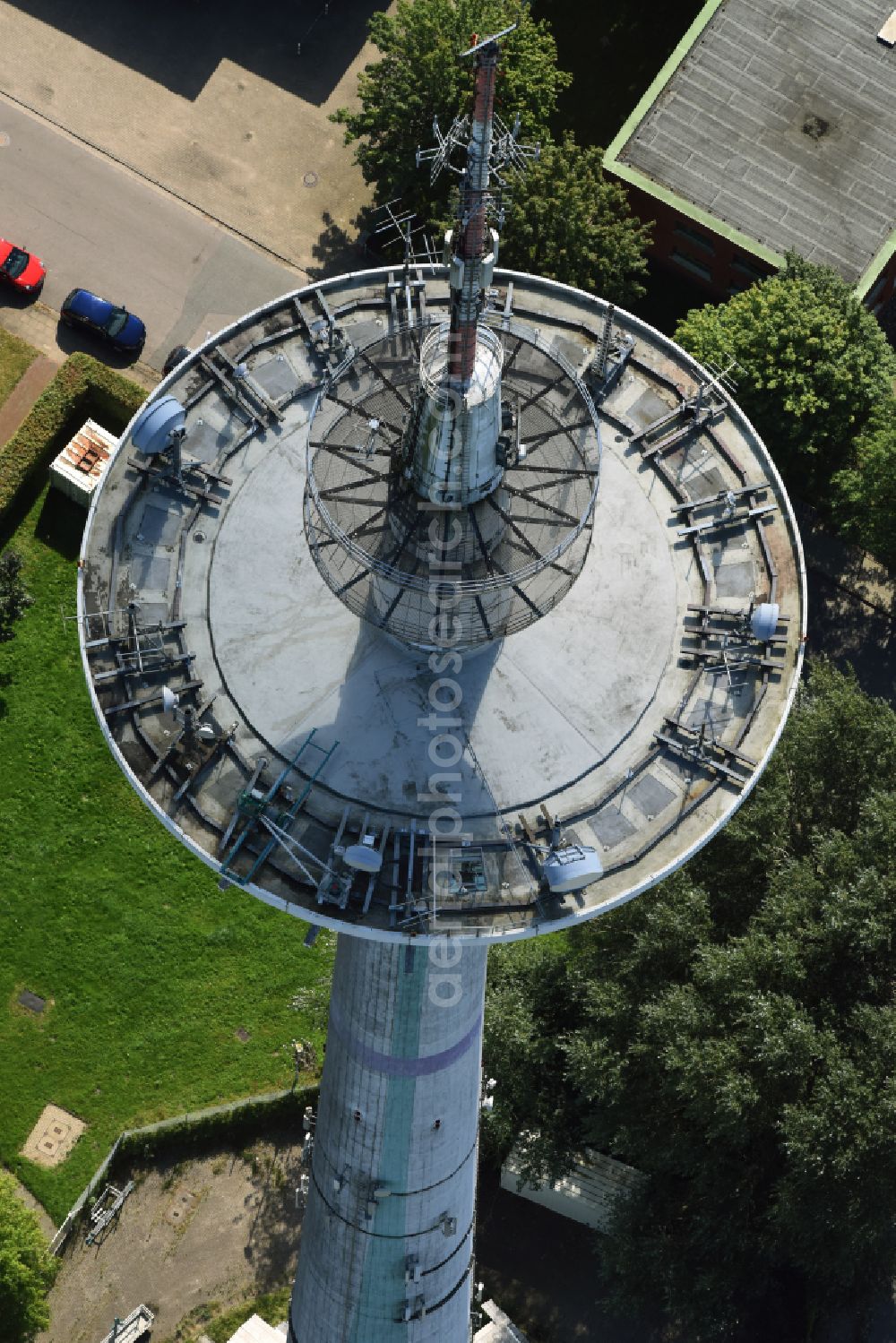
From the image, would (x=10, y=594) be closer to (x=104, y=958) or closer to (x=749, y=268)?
(x=104, y=958)

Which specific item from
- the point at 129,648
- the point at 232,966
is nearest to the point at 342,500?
the point at 129,648

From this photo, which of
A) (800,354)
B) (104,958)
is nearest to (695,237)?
(800,354)

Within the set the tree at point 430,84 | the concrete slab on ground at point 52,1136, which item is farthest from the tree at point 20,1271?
the tree at point 430,84

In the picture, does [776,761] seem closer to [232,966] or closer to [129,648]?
[232,966]

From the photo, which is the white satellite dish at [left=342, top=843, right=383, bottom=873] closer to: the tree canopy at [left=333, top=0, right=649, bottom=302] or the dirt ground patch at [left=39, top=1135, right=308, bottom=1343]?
the dirt ground patch at [left=39, top=1135, right=308, bottom=1343]

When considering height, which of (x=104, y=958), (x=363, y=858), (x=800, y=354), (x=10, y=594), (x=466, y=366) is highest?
(x=800, y=354)

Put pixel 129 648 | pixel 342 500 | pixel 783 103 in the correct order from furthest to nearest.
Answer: pixel 783 103, pixel 129 648, pixel 342 500
